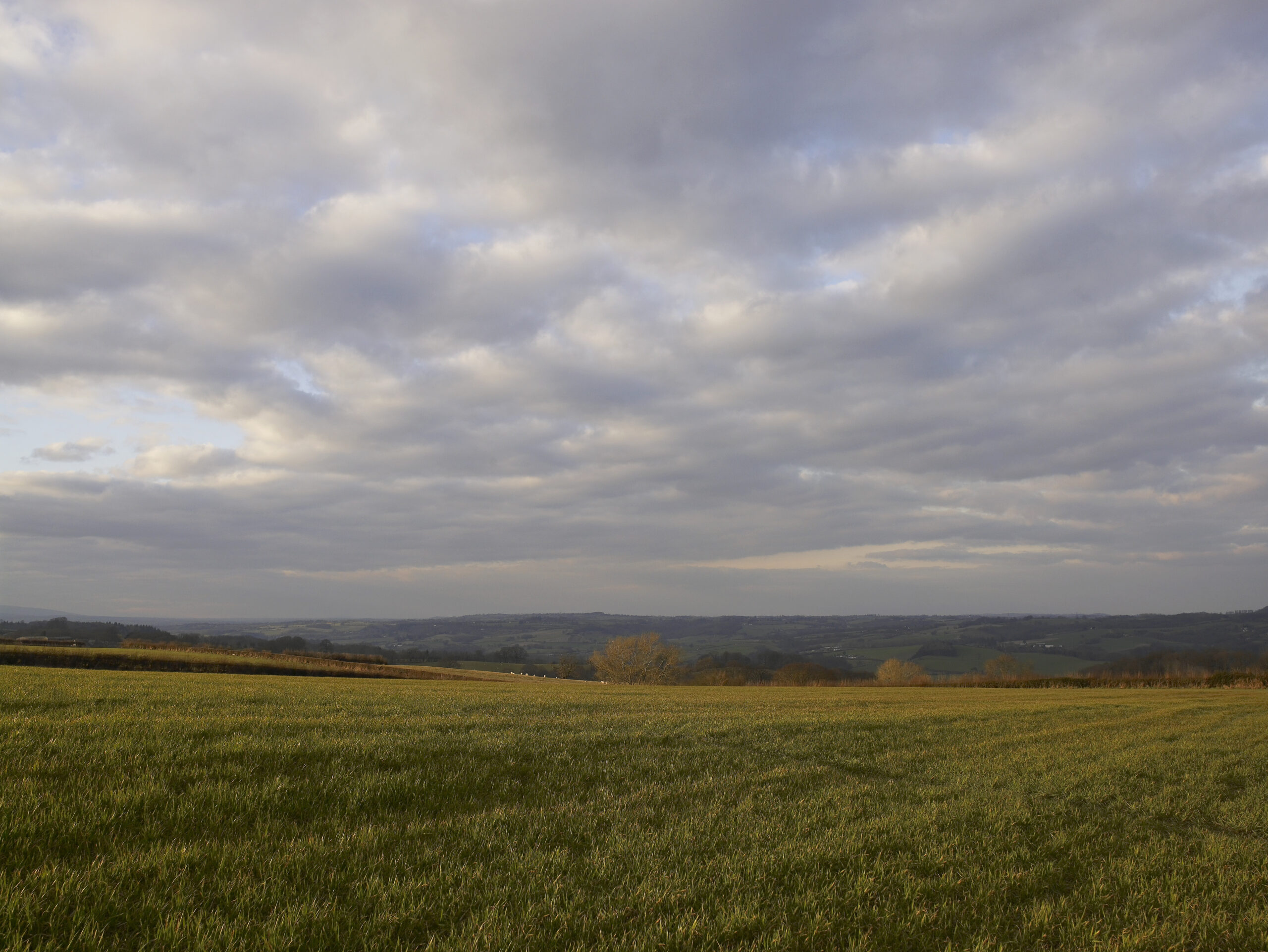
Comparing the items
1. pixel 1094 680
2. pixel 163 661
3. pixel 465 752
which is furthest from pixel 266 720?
pixel 1094 680

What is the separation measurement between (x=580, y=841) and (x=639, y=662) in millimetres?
97303

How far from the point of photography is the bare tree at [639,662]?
9988 centimetres

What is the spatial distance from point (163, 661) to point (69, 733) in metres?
54.9

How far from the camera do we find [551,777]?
31.2 ft

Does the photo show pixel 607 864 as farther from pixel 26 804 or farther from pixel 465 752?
pixel 26 804

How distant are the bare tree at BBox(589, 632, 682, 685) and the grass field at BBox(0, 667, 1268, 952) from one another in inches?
3514

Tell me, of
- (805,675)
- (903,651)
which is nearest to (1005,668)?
(805,675)

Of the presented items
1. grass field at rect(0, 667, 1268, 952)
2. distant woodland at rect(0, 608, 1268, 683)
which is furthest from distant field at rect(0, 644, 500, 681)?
grass field at rect(0, 667, 1268, 952)

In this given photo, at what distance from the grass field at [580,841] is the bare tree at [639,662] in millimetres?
89243

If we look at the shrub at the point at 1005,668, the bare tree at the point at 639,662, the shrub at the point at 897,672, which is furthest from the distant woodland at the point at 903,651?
the shrub at the point at 897,672

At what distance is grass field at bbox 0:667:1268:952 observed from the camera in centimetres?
498

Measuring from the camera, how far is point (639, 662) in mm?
101000

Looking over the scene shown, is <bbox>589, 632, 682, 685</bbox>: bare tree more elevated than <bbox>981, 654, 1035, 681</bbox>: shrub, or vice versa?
<bbox>589, 632, 682, 685</bbox>: bare tree

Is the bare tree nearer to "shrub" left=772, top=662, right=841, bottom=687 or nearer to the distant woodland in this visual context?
the distant woodland
